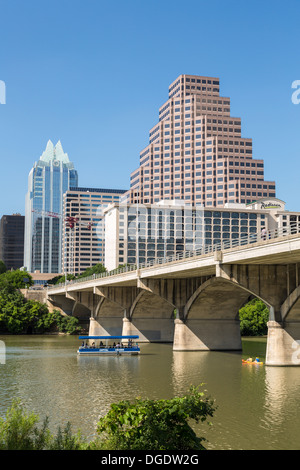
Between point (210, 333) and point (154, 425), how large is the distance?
58822mm

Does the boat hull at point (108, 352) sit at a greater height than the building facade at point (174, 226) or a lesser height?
lesser

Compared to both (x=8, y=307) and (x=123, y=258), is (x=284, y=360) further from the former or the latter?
(x=123, y=258)

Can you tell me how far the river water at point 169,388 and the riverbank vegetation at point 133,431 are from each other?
297 inches

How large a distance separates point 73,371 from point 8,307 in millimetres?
65139

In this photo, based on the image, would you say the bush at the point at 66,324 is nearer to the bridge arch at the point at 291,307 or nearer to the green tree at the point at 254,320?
the green tree at the point at 254,320

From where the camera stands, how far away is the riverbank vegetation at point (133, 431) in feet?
53.8

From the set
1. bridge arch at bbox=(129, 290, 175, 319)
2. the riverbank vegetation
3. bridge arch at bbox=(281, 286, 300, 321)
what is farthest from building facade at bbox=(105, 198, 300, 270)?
the riverbank vegetation

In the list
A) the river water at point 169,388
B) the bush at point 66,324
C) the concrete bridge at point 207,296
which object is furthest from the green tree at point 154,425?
the bush at point 66,324

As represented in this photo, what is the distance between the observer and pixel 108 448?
651 inches

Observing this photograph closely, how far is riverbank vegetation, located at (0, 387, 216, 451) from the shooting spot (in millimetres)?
16406

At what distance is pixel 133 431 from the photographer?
1688cm

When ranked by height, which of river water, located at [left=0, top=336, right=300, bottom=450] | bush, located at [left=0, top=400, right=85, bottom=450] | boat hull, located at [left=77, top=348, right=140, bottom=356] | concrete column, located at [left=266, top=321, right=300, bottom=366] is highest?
bush, located at [left=0, top=400, right=85, bottom=450]

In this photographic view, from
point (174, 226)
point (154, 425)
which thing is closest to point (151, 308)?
point (154, 425)

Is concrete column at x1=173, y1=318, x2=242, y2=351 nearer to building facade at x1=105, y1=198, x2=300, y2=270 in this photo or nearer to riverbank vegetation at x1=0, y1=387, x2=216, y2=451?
riverbank vegetation at x1=0, y1=387, x2=216, y2=451
